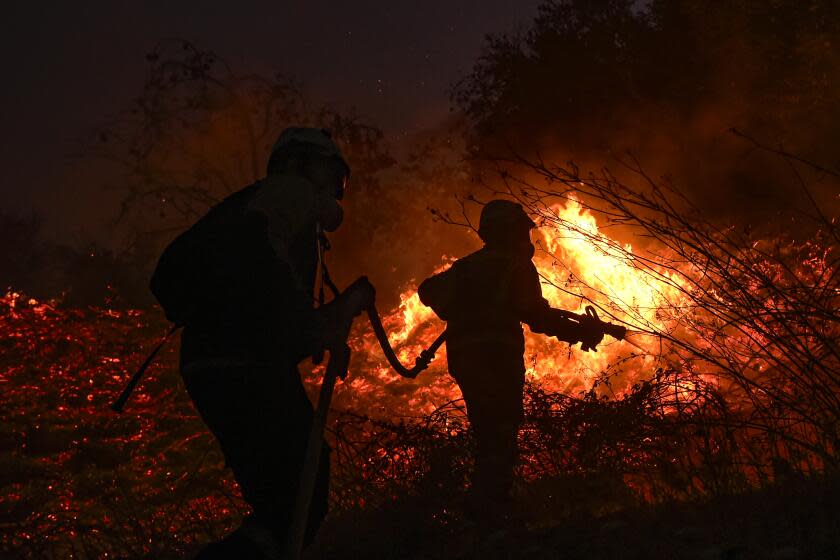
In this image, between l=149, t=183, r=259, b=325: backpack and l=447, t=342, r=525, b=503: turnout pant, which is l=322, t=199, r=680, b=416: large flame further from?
l=149, t=183, r=259, b=325: backpack

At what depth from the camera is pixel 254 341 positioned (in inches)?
126

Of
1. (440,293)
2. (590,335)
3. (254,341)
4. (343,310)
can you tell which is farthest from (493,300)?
(254,341)

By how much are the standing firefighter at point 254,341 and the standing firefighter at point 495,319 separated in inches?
103

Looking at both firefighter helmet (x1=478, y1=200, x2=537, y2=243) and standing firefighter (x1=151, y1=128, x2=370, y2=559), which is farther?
firefighter helmet (x1=478, y1=200, x2=537, y2=243)

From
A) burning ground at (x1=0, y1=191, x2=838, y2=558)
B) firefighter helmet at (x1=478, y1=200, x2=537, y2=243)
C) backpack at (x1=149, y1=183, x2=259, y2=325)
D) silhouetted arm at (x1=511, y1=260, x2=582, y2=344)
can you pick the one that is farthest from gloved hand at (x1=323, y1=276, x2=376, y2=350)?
firefighter helmet at (x1=478, y1=200, x2=537, y2=243)

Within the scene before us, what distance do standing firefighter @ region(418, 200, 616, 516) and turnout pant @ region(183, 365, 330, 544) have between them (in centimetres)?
266

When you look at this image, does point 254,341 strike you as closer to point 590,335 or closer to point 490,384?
point 490,384

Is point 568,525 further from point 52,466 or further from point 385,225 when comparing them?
point 385,225

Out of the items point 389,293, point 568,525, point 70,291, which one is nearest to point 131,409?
point 389,293

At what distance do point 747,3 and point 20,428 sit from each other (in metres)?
18.8

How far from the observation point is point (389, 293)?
23.2m

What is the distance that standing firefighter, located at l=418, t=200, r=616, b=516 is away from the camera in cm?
586

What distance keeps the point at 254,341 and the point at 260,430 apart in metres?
0.36

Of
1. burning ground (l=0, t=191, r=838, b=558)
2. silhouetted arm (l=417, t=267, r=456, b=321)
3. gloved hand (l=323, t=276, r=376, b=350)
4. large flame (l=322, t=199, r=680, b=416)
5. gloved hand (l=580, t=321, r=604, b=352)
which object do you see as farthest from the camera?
large flame (l=322, t=199, r=680, b=416)
